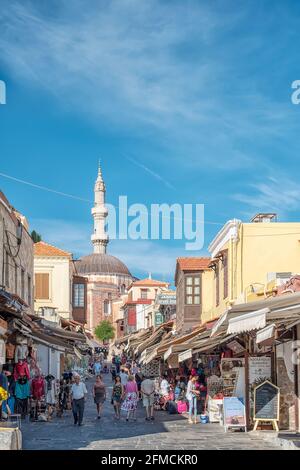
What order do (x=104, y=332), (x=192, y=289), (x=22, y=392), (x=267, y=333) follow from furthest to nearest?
(x=104, y=332), (x=192, y=289), (x=22, y=392), (x=267, y=333)

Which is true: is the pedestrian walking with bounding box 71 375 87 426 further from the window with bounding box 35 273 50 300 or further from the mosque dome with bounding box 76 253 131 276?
the mosque dome with bounding box 76 253 131 276

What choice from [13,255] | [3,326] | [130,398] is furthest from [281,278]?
[3,326]

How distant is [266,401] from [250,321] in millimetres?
2804

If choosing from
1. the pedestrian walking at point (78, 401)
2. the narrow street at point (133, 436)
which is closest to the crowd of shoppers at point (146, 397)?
the pedestrian walking at point (78, 401)

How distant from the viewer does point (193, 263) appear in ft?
128

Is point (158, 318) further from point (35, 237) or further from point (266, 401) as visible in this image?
point (266, 401)

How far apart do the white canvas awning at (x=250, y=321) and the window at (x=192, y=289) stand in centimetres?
2158

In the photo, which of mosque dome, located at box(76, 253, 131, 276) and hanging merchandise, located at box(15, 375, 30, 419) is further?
mosque dome, located at box(76, 253, 131, 276)

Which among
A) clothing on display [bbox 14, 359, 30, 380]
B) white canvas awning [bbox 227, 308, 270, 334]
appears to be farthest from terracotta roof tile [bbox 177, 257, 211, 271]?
white canvas awning [bbox 227, 308, 270, 334]

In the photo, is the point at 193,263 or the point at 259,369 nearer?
the point at 259,369

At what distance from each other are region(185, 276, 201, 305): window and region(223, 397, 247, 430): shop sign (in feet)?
65.1

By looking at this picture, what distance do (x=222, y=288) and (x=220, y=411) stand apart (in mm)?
10316

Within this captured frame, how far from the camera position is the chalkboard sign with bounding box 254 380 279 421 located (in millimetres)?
17422
